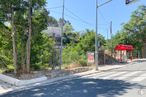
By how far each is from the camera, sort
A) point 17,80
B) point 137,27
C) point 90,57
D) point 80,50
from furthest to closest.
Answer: point 137,27 → point 80,50 → point 90,57 → point 17,80

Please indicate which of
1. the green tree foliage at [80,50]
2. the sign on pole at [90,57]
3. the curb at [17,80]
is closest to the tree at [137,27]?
the green tree foliage at [80,50]

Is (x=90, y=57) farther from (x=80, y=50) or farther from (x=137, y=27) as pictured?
(x=137, y=27)

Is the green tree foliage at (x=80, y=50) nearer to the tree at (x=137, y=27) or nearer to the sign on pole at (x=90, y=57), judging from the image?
the sign on pole at (x=90, y=57)

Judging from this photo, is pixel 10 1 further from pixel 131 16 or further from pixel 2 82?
pixel 131 16

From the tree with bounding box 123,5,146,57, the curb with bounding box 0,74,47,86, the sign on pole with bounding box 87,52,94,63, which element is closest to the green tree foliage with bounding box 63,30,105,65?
the sign on pole with bounding box 87,52,94,63

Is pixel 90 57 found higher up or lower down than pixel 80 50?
lower down

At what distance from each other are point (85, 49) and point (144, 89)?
95.6ft

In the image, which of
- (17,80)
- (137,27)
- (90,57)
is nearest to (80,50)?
(90,57)

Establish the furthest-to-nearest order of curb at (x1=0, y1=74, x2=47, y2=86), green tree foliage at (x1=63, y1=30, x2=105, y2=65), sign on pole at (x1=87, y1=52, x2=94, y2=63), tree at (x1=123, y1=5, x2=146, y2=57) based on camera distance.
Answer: tree at (x1=123, y1=5, x2=146, y2=57), sign on pole at (x1=87, y1=52, x2=94, y2=63), green tree foliage at (x1=63, y1=30, x2=105, y2=65), curb at (x1=0, y1=74, x2=47, y2=86)

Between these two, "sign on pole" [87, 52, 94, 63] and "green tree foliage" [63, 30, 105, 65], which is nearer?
"green tree foliage" [63, 30, 105, 65]

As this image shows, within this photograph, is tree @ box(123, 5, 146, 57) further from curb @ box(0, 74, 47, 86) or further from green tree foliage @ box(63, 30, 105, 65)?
curb @ box(0, 74, 47, 86)

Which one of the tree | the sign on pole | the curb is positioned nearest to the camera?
the curb

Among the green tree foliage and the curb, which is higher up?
the green tree foliage

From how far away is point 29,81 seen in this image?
70.3ft
